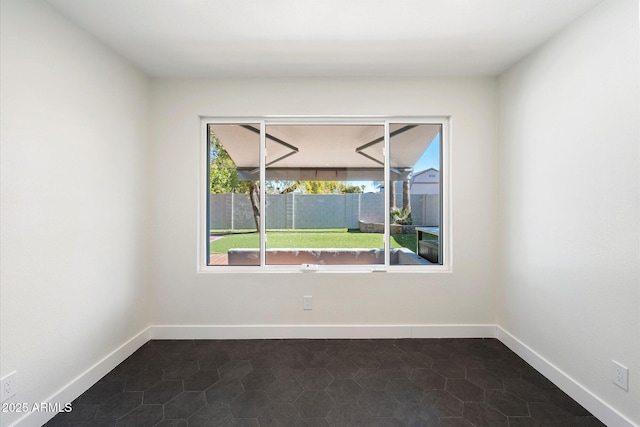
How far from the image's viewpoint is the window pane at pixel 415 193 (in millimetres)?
2910

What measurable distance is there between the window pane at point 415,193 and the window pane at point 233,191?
1466 millimetres

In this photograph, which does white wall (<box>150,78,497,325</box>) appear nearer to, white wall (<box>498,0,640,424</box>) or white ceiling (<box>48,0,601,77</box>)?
white ceiling (<box>48,0,601,77</box>)

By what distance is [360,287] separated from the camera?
2.81 metres

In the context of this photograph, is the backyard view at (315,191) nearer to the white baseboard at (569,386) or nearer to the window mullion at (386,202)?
the window mullion at (386,202)

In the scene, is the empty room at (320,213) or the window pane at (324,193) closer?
the empty room at (320,213)

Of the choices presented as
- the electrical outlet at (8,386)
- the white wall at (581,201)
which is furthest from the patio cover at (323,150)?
the electrical outlet at (8,386)

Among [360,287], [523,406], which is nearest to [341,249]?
[360,287]

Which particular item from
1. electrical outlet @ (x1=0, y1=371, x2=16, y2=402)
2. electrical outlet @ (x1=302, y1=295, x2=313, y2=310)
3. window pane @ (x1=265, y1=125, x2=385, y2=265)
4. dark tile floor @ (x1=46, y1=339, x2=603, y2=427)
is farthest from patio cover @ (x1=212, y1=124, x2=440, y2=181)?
electrical outlet @ (x1=0, y1=371, x2=16, y2=402)

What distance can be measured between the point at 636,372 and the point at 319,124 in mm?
2914

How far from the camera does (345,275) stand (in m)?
2.81

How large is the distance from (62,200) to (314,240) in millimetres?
2065

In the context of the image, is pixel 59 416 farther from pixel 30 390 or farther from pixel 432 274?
pixel 432 274

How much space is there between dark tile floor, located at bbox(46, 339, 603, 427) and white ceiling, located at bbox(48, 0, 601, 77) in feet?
8.66

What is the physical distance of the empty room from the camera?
1.70 m
